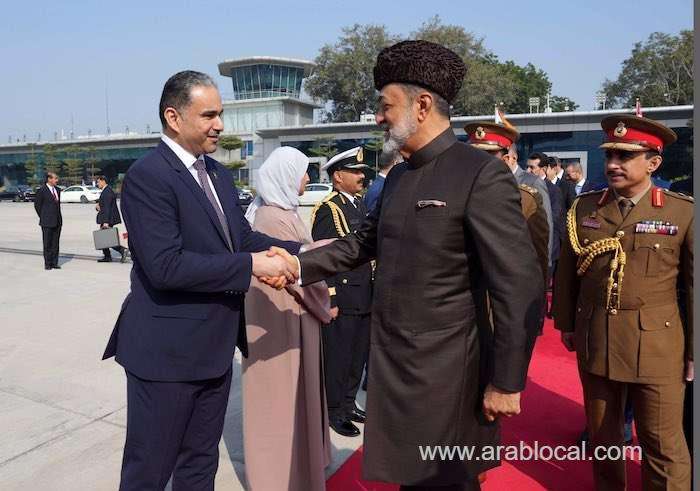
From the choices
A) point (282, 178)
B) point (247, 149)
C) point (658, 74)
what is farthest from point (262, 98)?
point (282, 178)

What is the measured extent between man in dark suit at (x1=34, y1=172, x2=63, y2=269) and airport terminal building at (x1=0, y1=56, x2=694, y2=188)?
20048 millimetres

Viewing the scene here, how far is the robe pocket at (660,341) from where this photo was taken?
239cm

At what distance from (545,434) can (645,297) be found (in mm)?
1543

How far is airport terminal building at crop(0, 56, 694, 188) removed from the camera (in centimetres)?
2948

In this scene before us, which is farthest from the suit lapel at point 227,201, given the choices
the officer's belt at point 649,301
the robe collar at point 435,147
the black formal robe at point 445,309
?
the officer's belt at point 649,301

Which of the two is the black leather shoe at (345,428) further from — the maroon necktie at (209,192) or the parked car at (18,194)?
the parked car at (18,194)

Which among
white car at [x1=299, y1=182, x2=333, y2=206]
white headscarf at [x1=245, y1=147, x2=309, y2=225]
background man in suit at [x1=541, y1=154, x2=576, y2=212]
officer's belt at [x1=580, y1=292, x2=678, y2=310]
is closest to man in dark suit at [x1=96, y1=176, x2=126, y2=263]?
background man in suit at [x1=541, y1=154, x2=576, y2=212]

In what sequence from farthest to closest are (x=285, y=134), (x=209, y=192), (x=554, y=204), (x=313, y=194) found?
1. (x=285, y=134)
2. (x=313, y=194)
3. (x=554, y=204)
4. (x=209, y=192)

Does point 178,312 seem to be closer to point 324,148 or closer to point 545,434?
point 545,434

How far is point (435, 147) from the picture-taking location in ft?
6.17

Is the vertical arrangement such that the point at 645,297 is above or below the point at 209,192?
below

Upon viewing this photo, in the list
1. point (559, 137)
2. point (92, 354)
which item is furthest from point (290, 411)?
point (559, 137)

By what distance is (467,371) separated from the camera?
71.9 inches

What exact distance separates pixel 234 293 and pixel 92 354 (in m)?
3.74
